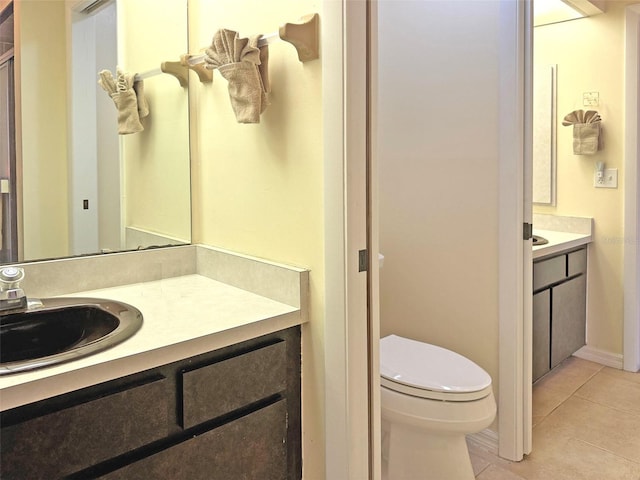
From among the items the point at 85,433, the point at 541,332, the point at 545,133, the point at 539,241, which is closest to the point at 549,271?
the point at 539,241

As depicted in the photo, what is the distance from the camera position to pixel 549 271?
8.79 ft

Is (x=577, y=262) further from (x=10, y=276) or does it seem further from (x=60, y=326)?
(x=10, y=276)

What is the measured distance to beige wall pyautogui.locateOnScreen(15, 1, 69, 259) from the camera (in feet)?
4.72

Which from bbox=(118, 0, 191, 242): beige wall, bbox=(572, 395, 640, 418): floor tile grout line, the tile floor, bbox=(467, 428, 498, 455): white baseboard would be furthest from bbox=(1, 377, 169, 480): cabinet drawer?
bbox=(572, 395, 640, 418): floor tile grout line

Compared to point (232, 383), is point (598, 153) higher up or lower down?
higher up

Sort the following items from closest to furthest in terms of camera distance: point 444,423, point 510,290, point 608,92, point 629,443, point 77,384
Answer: point 77,384 < point 444,423 < point 510,290 < point 629,443 < point 608,92

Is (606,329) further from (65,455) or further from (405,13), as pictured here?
(65,455)

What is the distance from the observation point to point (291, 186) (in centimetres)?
137

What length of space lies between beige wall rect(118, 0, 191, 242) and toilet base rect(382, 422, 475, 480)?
103 cm

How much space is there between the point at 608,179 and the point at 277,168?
2449 millimetres

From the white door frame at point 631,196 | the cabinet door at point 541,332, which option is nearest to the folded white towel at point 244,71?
the cabinet door at point 541,332

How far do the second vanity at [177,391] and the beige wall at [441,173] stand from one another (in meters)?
1.10

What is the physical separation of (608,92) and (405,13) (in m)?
1.47

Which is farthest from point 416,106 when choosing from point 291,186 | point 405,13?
point 291,186
